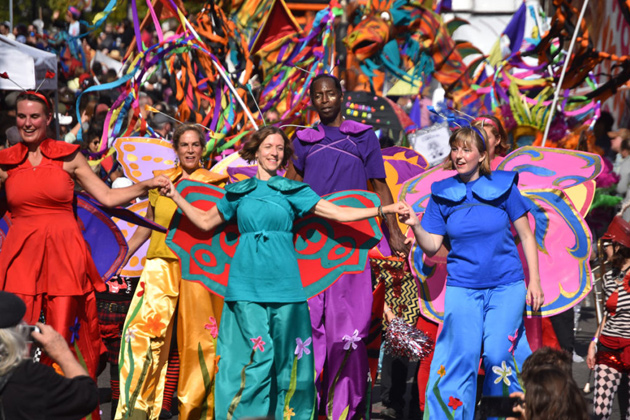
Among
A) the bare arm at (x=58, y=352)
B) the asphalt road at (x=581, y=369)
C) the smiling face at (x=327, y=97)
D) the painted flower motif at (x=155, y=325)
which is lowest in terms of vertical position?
the asphalt road at (x=581, y=369)

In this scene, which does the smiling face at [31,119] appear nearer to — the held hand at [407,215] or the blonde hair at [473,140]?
the held hand at [407,215]

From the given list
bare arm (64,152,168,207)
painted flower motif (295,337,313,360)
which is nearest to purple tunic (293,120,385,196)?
painted flower motif (295,337,313,360)

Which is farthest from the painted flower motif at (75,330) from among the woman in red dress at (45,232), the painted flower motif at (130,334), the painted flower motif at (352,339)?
the painted flower motif at (352,339)

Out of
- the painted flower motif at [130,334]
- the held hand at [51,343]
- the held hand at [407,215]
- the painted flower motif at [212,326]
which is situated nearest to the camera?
the held hand at [51,343]

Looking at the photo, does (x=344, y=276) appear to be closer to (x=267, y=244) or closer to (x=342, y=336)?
(x=342, y=336)

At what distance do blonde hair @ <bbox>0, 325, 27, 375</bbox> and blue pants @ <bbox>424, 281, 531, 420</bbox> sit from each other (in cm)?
299

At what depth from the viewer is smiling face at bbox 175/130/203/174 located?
22.8 ft

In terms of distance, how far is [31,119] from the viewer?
5.67 meters

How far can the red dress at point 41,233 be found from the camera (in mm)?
5621

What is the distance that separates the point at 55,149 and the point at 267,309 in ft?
5.06

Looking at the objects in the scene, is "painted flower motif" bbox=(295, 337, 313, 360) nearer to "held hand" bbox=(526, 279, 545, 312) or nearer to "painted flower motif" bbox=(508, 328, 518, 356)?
"painted flower motif" bbox=(508, 328, 518, 356)

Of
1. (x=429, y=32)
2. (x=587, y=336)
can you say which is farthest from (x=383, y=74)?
(x=587, y=336)

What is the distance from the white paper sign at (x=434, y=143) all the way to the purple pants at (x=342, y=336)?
3.17 m

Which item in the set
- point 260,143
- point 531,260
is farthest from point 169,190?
point 531,260
